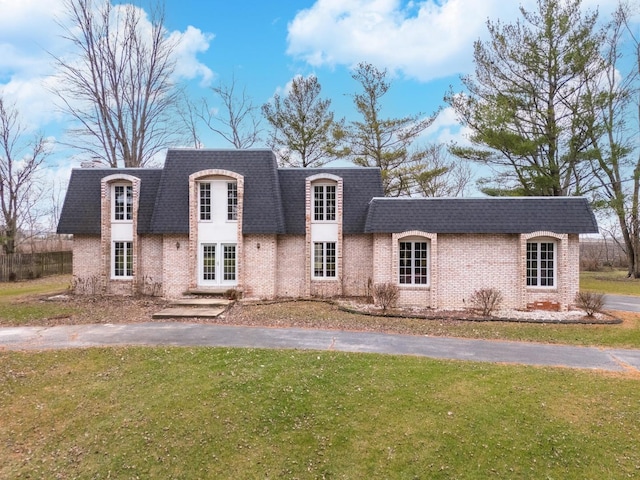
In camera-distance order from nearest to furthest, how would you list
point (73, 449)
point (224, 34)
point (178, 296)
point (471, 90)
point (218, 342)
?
1. point (73, 449)
2. point (218, 342)
3. point (178, 296)
4. point (224, 34)
5. point (471, 90)

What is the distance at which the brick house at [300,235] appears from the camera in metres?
14.4

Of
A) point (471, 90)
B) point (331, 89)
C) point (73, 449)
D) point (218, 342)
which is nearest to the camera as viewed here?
point (73, 449)

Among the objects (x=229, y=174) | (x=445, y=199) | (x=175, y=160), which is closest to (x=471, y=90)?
(x=445, y=199)

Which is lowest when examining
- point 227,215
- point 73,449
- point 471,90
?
point 73,449

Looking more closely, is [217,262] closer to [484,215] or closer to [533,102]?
[484,215]

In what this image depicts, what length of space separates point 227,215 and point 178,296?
4.28m

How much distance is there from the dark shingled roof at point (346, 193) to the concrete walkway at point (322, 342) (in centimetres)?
698

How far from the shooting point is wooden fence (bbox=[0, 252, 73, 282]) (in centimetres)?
2328

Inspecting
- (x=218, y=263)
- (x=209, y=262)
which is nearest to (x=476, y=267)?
(x=218, y=263)

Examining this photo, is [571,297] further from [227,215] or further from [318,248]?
[227,215]

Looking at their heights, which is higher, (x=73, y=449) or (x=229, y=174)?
(x=229, y=174)

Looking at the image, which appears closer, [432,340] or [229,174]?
[432,340]

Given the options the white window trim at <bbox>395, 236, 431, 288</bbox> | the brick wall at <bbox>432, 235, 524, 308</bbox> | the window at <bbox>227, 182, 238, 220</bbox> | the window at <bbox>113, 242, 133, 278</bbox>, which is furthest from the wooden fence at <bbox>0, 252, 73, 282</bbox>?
the brick wall at <bbox>432, 235, 524, 308</bbox>

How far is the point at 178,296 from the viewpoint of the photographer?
53.2 ft
